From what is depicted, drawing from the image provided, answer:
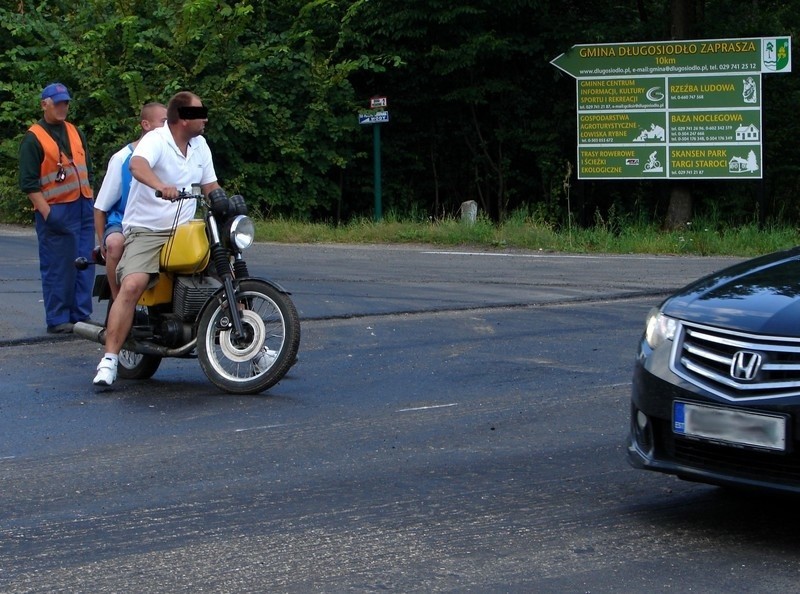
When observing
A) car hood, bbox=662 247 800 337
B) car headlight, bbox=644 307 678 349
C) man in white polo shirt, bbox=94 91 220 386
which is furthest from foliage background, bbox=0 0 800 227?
car headlight, bbox=644 307 678 349

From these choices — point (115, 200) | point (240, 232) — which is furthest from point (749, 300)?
point (115, 200)

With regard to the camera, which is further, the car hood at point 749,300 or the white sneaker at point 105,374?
the white sneaker at point 105,374

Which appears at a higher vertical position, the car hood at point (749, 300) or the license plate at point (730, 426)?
the car hood at point (749, 300)

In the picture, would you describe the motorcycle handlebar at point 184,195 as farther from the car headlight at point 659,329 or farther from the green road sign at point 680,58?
the green road sign at point 680,58

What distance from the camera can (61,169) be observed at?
10.3 metres

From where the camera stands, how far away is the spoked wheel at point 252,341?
25.6 ft

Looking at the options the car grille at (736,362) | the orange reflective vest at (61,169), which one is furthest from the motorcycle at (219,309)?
the car grille at (736,362)

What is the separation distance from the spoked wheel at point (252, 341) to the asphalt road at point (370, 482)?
15cm

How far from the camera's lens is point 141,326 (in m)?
8.38

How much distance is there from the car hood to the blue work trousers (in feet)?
19.4

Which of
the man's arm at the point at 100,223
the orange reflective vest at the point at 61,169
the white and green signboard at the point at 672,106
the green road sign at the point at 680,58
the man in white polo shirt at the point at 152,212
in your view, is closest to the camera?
the man in white polo shirt at the point at 152,212

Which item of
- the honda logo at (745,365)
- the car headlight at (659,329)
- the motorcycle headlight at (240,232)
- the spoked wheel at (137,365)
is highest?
the motorcycle headlight at (240,232)

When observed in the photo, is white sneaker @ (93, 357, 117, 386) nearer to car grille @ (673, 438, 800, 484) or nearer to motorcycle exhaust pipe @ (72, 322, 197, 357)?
motorcycle exhaust pipe @ (72, 322, 197, 357)

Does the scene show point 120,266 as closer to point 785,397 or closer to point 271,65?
point 785,397
